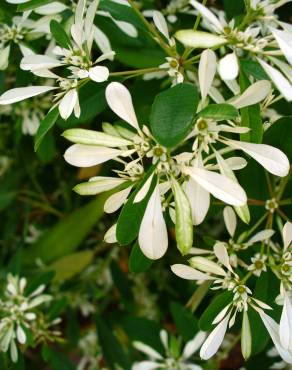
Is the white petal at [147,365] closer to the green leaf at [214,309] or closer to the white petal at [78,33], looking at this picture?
the green leaf at [214,309]

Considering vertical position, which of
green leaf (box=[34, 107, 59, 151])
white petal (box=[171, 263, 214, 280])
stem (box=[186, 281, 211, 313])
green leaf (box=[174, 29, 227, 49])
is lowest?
stem (box=[186, 281, 211, 313])

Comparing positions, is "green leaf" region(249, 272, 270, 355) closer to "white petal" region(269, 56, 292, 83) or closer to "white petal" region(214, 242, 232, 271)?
→ "white petal" region(214, 242, 232, 271)

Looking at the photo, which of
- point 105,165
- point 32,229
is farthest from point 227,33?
point 32,229

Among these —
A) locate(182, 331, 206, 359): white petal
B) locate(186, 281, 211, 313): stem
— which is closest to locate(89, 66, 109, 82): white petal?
locate(186, 281, 211, 313): stem

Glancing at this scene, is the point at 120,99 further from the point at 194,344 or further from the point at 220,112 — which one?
the point at 194,344

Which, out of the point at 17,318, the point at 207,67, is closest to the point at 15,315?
the point at 17,318

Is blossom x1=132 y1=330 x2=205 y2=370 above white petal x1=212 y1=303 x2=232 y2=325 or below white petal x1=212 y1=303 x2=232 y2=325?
below
